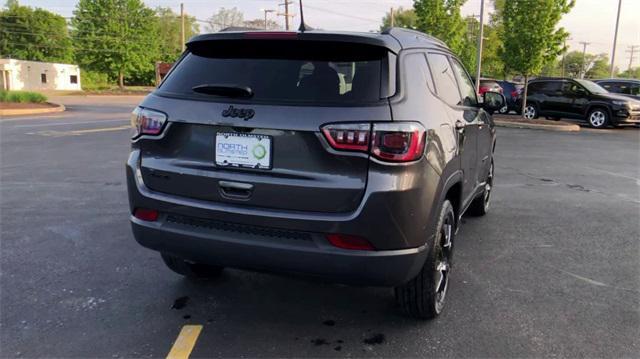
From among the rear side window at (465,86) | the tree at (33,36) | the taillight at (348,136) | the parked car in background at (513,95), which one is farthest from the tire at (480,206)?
the tree at (33,36)

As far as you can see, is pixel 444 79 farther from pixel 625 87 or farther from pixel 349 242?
pixel 625 87

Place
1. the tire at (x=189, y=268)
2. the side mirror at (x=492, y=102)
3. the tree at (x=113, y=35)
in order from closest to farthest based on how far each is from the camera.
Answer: the tire at (x=189, y=268), the side mirror at (x=492, y=102), the tree at (x=113, y=35)

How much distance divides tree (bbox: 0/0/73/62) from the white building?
7230mm

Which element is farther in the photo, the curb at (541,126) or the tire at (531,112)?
the tire at (531,112)

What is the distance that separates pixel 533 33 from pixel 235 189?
18.8m

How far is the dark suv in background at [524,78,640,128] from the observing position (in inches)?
705

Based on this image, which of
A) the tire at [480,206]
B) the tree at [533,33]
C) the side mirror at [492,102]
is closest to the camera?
the side mirror at [492,102]

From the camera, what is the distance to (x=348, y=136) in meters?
2.66

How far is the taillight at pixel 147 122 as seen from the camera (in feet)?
10.1

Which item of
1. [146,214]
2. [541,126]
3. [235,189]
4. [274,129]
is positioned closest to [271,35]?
[274,129]

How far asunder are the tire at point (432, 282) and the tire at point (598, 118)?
1741 centimetres

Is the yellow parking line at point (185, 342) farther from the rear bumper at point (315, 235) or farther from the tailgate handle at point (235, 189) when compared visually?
the tailgate handle at point (235, 189)

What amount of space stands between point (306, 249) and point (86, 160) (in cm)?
806

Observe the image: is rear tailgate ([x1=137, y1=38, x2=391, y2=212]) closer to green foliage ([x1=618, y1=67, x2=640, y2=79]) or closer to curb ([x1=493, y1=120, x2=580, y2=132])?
curb ([x1=493, y1=120, x2=580, y2=132])
